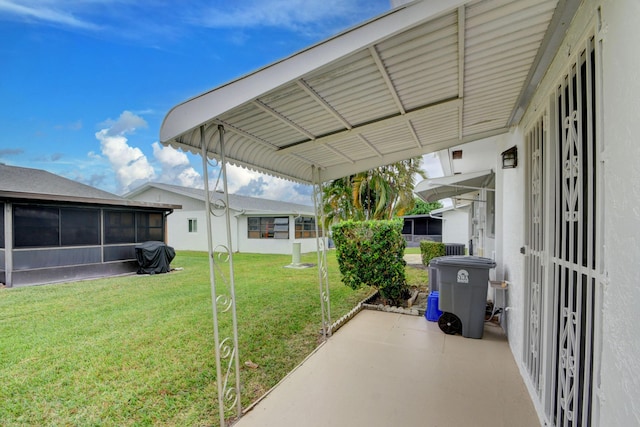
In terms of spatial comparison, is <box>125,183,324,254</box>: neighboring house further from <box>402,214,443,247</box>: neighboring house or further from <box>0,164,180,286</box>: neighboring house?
<box>402,214,443,247</box>: neighboring house

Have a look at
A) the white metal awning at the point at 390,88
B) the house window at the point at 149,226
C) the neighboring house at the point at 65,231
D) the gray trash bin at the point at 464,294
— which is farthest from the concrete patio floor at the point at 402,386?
the house window at the point at 149,226

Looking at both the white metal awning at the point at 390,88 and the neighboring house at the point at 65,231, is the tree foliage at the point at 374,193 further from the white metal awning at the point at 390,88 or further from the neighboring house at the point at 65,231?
the white metal awning at the point at 390,88

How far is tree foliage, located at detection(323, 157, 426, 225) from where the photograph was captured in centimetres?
1254

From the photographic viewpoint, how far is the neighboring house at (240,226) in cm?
1870

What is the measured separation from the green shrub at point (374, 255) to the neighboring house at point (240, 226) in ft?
38.8

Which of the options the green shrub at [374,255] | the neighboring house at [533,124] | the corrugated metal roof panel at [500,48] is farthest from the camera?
the green shrub at [374,255]

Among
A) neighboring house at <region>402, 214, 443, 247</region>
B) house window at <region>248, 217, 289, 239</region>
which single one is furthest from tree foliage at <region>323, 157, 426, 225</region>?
neighboring house at <region>402, 214, 443, 247</region>

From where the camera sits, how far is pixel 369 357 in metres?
3.94

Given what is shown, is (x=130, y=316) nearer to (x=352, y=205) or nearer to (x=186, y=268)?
(x=186, y=268)

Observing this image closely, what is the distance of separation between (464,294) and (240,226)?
16.9 metres

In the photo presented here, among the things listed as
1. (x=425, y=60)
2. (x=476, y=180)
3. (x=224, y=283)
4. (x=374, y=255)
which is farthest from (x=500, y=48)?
(x=476, y=180)

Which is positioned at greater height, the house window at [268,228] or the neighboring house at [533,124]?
the neighboring house at [533,124]

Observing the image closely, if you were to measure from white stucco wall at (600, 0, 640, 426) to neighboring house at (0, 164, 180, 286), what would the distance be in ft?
41.1

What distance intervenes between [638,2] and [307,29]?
32.8 feet
